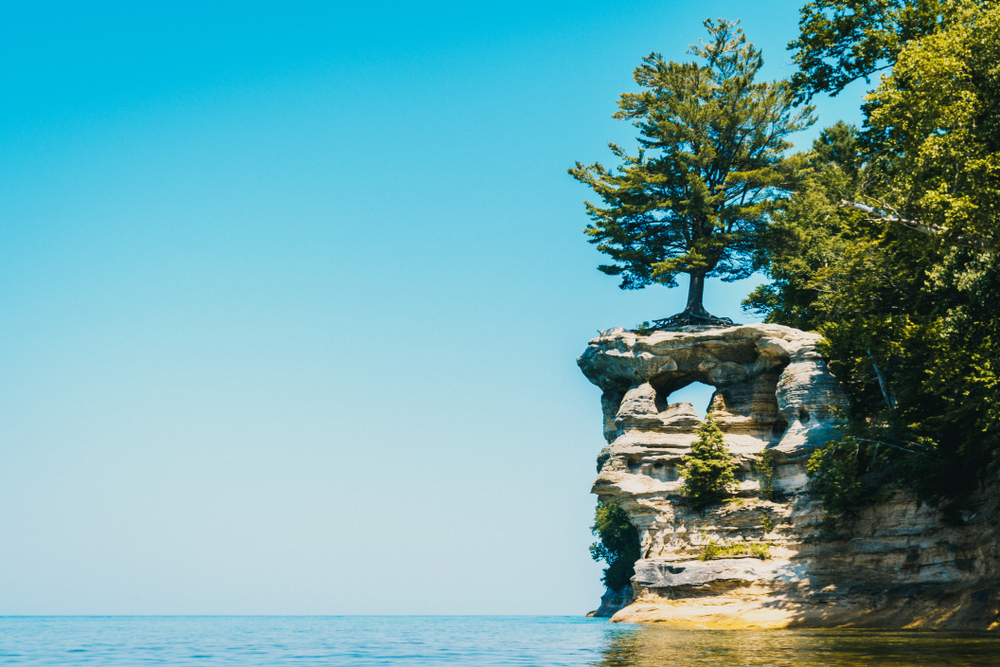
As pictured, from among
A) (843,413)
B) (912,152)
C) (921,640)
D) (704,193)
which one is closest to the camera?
(921,640)

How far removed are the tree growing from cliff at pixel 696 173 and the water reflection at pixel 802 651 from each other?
22775mm

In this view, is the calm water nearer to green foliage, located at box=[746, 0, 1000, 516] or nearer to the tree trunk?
green foliage, located at box=[746, 0, 1000, 516]

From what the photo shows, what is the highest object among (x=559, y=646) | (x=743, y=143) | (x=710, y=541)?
(x=743, y=143)

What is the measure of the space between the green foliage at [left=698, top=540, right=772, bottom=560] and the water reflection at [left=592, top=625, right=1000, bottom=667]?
11.8 m

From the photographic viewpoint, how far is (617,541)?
64562 millimetres

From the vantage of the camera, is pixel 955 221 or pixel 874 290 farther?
pixel 874 290

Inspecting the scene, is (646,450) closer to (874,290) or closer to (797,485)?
(797,485)

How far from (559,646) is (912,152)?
17.0 metres

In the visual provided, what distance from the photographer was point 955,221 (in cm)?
2052

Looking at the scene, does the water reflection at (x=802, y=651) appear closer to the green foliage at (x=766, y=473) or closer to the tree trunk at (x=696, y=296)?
the green foliage at (x=766, y=473)

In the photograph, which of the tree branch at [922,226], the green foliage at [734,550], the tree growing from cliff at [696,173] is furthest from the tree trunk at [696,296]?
the tree branch at [922,226]

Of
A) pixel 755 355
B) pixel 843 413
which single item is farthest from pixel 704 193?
pixel 843 413

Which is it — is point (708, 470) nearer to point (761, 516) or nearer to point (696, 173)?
point (761, 516)

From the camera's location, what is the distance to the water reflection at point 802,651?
45.4ft
